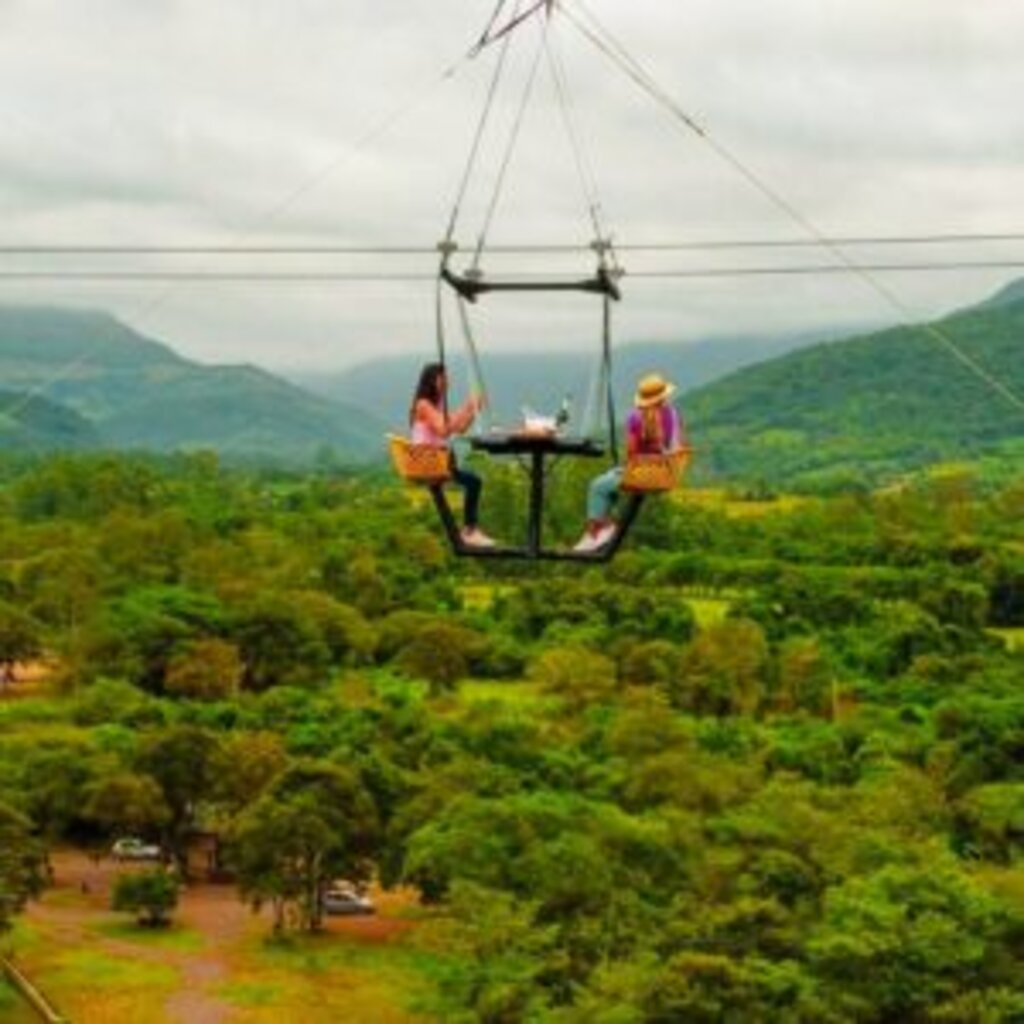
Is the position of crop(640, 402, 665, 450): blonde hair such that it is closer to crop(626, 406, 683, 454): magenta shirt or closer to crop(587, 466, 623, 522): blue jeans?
crop(626, 406, 683, 454): magenta shirt

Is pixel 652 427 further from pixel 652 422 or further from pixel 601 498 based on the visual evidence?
pixel 601 498

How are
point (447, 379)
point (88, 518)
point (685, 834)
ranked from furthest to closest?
point (88, 518)
point (685, 834)
point (447, 379)

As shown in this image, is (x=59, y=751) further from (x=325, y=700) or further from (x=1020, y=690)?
(x=1020, y=690)

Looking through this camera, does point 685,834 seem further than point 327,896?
No

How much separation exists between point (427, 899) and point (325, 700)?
1814cm

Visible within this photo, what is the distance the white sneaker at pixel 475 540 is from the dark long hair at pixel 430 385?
114 centimetres

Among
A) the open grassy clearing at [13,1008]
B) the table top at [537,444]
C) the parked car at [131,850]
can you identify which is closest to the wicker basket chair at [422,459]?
the table top at [537,444]

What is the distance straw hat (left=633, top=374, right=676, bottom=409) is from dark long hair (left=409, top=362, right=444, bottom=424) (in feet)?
4.94

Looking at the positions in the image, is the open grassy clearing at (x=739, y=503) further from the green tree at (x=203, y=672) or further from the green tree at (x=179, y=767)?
the green tree at (x=179, y=767)

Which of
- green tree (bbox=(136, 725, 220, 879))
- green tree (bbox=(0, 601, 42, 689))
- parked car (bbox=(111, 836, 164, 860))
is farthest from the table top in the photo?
green tree (bbox=(0, 601, 42, 689))

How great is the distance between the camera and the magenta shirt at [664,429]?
44.3 ft

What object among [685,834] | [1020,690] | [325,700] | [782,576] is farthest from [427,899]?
[782,576]

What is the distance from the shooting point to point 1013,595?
79625 millimetres

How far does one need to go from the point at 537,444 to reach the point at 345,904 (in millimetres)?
26759
